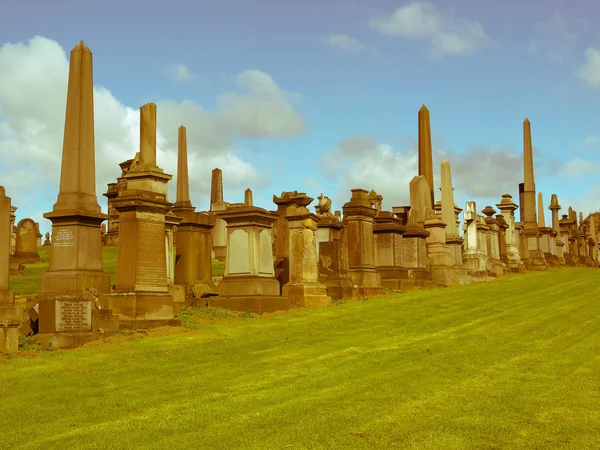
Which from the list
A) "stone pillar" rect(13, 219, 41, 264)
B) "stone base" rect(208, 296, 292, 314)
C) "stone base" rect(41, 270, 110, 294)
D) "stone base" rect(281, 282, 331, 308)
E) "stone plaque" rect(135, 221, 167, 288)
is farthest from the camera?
"stone pillar" rect(13, 219, 41, 264)

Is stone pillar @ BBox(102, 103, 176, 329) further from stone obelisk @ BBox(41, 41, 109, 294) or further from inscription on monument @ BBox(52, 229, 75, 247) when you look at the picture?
inscription on monument @ BBox(52, 229, 75, 247)

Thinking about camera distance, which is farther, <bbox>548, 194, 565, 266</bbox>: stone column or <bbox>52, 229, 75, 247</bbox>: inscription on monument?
<bbox>548, 194, 565, 266</bbox>: stone column

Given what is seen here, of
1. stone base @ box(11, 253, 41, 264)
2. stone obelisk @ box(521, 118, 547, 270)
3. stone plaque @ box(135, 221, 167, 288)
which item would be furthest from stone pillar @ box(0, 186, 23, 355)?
stone obelisk @ box(521, 118, 547, 270)

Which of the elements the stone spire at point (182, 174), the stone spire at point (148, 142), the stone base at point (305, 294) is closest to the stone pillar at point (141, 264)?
the stone spire at point (148, 142)

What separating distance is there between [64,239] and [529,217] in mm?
35838

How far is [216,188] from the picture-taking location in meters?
44.8

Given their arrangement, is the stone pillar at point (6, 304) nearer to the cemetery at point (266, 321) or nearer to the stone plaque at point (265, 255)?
the cemetery at point (266, 321)

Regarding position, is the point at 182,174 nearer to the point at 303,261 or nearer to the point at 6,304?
the point at 303,261

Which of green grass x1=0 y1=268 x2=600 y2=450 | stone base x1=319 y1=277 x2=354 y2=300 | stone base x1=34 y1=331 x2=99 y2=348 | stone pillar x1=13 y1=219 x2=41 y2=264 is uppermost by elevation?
stone pillar x1=13 y1=219 x2=41 y2=264

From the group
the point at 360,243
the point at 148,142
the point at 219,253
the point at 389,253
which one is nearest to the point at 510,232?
the point at 219,253

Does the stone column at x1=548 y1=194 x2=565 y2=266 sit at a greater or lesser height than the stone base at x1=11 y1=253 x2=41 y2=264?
greater

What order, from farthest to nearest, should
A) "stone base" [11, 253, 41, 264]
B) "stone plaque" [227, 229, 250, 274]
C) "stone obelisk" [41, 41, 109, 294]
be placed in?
1. "stone base" [11, 253, 41, 264]
2. "stone plaque" [227, 229, 250, 274]
3. "stone obelisk" [41, 41, 109, 294]

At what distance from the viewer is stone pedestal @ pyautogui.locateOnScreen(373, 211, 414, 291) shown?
74.6 ft

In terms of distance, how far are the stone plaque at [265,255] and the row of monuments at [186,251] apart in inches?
1.1
